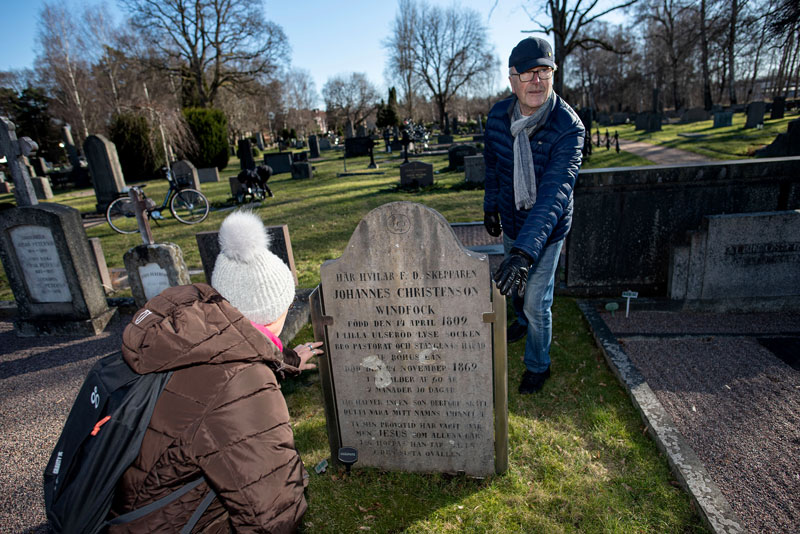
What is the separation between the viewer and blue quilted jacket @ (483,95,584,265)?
266cm

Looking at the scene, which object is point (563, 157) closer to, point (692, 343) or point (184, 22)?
point (692, 343)

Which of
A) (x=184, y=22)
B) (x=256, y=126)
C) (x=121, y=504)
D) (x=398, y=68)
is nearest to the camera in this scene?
(x=121, y=504)

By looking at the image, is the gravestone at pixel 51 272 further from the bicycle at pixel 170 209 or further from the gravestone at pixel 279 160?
the gravestone at pixel 279 160

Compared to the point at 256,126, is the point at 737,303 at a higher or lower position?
lower

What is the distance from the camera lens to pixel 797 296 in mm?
4410

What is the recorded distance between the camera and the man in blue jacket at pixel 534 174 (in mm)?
2672

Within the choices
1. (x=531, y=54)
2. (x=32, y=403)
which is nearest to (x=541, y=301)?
(x=531, y=54)

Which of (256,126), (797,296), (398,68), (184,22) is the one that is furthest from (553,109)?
(256,126)

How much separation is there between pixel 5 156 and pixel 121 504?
226 inches

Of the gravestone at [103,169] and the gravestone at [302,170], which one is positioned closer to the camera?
the gravestone at [103,169]

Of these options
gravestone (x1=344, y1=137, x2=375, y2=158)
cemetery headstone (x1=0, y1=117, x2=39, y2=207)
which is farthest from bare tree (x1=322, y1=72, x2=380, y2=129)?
cemetery headstone (x1=0, y1=117, x2=39, y2=207)

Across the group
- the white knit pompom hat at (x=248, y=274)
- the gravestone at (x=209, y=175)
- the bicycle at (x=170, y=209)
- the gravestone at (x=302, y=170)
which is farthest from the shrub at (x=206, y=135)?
the white knit pompom hat at (x=248, y=274)

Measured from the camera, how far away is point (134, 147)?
2328cm

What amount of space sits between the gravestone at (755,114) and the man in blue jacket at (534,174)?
26005 millimetres
